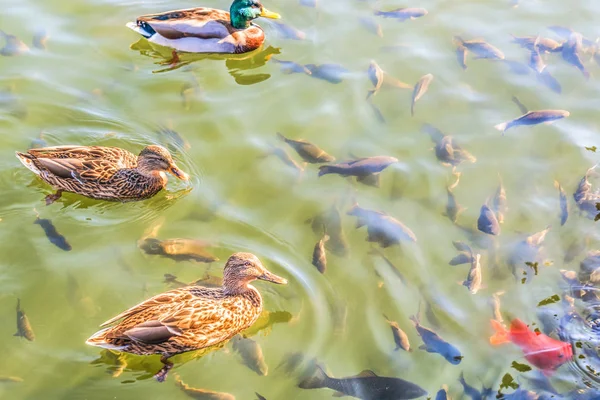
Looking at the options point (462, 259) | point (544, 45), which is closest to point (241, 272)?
point (462, 259)

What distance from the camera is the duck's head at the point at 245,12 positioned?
346 inches

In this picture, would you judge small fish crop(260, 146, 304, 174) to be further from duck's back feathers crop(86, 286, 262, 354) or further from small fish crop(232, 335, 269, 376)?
small fish crop(232, 335, 269, 376)

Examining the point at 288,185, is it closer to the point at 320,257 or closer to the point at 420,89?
the point at 320,257

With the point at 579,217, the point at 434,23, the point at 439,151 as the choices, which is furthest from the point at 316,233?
the point at 434,23

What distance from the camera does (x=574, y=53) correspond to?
8859 mm

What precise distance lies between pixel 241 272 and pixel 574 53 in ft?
19.4

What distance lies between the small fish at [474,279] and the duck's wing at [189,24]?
4584 millimetres

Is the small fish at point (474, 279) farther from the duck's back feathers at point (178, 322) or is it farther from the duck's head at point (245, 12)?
the duck's head at point (245, 12)

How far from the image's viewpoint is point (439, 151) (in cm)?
729

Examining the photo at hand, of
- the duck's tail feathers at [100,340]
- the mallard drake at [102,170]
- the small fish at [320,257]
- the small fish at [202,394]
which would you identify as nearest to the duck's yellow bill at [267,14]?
the mallard drake at [102,170]

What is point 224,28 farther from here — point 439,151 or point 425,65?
point 439,151

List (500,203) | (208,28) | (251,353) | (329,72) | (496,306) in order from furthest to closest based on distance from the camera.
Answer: (208,28) → (329,72) → (500,203) → (496,306) → (251,353)

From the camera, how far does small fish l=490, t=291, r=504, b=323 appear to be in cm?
571

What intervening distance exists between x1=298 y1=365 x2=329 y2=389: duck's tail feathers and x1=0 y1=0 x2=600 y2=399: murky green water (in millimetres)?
81
